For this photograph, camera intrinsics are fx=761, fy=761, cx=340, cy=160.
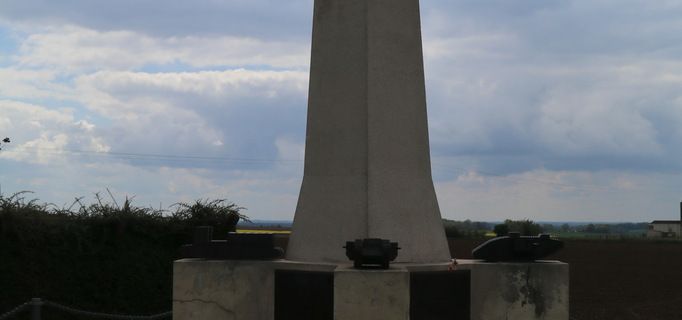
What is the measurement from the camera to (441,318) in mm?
5887

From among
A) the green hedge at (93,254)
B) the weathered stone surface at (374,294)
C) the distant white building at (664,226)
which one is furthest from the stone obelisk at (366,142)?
the distant white building at (664,226)

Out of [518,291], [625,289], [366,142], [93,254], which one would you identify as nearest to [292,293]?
[366,142]

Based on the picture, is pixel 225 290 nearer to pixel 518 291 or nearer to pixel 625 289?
pixel 518 291

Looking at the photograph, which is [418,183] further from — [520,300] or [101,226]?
[101,226]

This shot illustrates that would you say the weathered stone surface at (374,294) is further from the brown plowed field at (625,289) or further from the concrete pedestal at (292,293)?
the brown plowed field at (625,289)

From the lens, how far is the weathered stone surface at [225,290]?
6.04 m

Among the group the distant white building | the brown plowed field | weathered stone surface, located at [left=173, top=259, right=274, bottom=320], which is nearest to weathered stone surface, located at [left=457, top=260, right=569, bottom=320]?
weathered stone surface, located at [left=173, top=259, right=274, bottom=320]

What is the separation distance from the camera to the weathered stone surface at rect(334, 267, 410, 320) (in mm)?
5301

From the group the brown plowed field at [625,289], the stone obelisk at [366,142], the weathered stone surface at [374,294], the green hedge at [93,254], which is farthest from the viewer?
the brown plowed field at [625,289]

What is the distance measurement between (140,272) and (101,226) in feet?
2.86

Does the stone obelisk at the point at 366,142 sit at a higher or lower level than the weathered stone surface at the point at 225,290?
higher

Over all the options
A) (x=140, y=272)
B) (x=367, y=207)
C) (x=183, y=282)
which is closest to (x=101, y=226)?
(x=140, y=272)

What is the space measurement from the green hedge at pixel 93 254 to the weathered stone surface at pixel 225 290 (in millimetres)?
4846

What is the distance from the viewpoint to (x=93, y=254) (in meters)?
10.7
